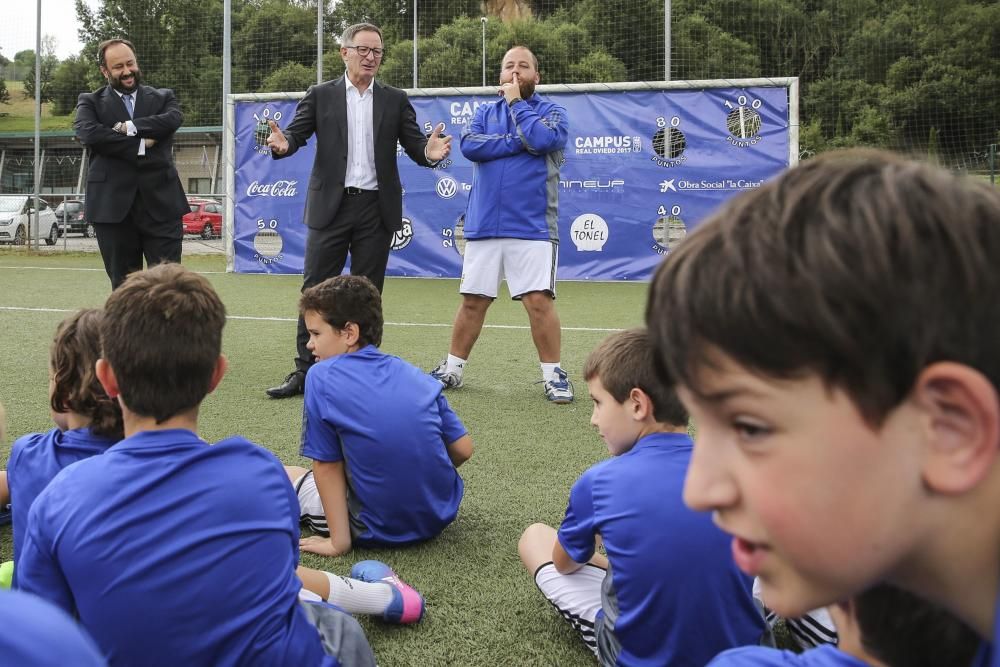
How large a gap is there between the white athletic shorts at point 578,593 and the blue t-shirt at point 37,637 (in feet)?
5.09

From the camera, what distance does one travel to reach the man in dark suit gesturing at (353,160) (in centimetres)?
497

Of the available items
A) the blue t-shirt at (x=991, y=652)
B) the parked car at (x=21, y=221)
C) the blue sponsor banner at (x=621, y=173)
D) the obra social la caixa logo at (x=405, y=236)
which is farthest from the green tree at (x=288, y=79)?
the blue t-shirt at (x=991, y=652)

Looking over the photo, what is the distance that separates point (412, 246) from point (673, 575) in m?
10.0

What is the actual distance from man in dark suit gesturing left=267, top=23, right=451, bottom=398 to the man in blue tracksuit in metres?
0.30

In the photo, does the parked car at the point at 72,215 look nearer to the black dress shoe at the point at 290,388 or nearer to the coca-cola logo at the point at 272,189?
the coca-cola logo at the point at 272,189

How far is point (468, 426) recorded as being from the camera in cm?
405

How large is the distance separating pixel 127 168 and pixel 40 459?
150 inches

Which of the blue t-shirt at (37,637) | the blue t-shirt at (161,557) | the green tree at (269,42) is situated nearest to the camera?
the blue t-shirt at (37,637)

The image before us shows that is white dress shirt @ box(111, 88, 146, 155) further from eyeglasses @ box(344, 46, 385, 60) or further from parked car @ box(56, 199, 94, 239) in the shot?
parked car @ box(56, 199, 94, 239)

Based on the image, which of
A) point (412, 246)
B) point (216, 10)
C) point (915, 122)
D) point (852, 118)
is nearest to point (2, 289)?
point (412, 246)

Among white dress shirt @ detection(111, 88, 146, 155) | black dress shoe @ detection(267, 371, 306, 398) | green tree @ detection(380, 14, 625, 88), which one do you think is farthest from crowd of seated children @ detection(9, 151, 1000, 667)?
green tree @ detection(380, 14, 625, 88)

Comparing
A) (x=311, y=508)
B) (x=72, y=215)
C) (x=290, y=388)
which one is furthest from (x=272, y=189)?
(x=72, y=215)

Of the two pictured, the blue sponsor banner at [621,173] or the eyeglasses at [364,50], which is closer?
the eyeglasses at [364,50]

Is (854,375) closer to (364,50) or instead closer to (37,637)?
(37,637)
